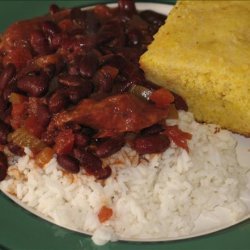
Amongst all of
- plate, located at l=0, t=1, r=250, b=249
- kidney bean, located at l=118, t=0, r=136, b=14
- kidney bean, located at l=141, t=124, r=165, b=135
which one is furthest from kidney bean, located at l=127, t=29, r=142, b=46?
plate, located at l=0, t=1, r=250, b=249

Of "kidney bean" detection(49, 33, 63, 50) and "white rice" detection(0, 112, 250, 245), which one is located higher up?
"kidney bean" detection(49, 33, 63, 50)

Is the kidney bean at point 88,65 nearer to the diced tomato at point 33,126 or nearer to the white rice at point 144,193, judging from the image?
the diced tomato at point 33,126

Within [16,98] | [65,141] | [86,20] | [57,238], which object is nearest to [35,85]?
[16,98]

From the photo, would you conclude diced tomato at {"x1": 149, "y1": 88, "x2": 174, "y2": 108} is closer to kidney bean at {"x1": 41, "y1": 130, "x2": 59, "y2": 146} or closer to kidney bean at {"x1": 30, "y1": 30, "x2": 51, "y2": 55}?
kidney bean at {"x1": 41, "y1": 130, "x2": 59, "y2": 146}

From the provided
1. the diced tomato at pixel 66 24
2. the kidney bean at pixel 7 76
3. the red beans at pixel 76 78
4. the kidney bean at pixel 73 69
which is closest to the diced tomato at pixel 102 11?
the red beans at pixel 76 78

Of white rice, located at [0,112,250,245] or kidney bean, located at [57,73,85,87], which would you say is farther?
kidney bean, located at [57,73,85,87]

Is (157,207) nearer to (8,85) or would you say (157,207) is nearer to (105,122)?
(105,122)

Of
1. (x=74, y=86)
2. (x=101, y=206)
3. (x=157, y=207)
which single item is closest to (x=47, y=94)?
(x=74, y=86)
